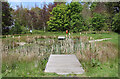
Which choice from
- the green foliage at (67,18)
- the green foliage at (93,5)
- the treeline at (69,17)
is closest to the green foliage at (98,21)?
the treeline at (69,17)

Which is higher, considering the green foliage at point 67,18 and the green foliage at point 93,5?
the green foliage at point 93,5

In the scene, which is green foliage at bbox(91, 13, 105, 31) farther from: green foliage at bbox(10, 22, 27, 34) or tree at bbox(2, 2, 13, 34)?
tree at bbox(2, 2, 13, 34)

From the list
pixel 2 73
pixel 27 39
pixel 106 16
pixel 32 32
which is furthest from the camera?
pixel 27 39

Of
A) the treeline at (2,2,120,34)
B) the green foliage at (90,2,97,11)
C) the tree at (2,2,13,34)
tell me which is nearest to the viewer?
the green foliage at (90,2,97,11)

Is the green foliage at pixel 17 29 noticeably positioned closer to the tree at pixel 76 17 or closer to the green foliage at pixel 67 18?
the green foliage at pixel 67 18

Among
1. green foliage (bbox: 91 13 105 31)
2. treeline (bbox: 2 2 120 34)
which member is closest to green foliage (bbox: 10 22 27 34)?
treeline (bbox: 2 2 120 34)

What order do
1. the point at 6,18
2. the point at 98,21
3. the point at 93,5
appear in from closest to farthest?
the point at 93,5 < the point at 98,21 < the point at 6,18

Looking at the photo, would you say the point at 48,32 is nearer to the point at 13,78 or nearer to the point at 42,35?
the point at 42,35

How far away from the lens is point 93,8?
12.9ft

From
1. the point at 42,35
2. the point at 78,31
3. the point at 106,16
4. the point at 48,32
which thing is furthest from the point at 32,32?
the point at 106,16

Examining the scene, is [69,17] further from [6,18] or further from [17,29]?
[6,18]

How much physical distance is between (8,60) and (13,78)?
0.81 metres

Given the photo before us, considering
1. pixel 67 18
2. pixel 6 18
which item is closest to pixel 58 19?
pixel 67 18

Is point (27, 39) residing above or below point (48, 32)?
below
